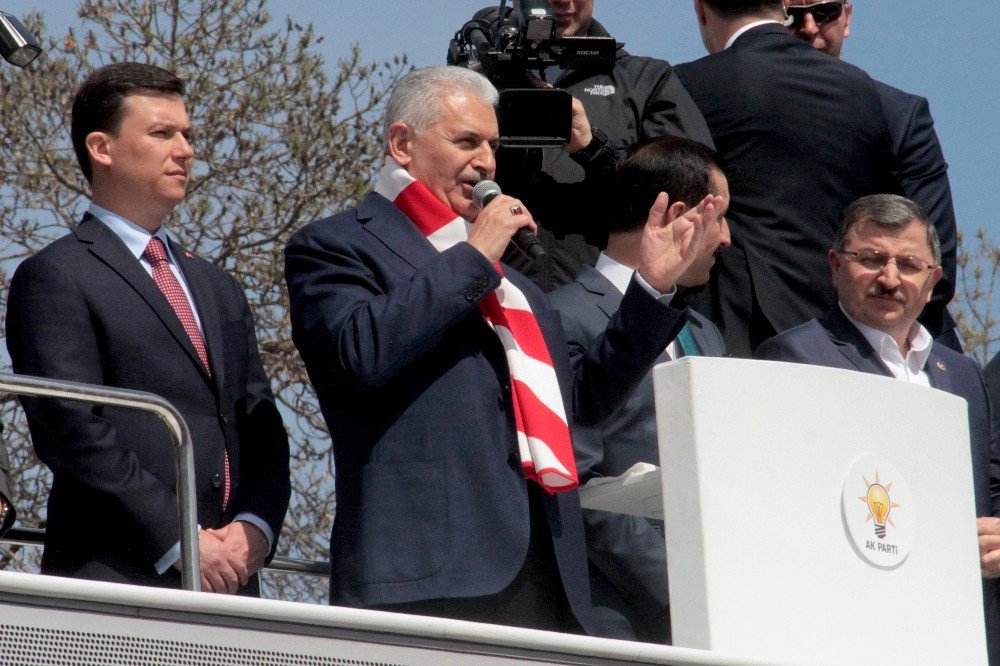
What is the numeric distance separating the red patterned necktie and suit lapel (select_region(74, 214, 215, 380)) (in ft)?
0.10

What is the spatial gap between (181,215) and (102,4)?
4.39 feet

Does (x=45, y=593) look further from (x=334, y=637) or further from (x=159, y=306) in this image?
(x=159, y=306)

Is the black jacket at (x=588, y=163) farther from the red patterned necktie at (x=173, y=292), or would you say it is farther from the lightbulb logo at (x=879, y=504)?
the lightbulb logo at (x=879, y=504)

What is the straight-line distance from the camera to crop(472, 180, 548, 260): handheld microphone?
12.7 feet

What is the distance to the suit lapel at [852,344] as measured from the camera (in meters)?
4.67

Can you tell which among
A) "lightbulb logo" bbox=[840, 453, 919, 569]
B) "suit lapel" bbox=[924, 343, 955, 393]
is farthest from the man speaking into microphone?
"suit lapel" bbox=[924, 343, 955, 393]

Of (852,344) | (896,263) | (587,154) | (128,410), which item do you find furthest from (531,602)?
(587,154)

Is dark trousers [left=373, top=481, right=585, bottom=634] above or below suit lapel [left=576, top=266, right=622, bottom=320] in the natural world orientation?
below

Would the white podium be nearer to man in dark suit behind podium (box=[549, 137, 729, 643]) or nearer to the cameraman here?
man in dark suit behind podium (box=[549, 137, 729, 643])

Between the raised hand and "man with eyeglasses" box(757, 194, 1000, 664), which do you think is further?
"man with eyeglasses" box(757, 194, 1000, 664)

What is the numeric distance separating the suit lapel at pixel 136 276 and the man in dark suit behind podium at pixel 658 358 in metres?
0.97

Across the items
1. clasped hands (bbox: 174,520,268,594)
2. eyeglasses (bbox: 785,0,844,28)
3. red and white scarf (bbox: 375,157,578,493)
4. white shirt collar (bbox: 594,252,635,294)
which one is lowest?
clasped hands (bbox: 174,520,268,594)

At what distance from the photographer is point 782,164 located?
5.31 meters

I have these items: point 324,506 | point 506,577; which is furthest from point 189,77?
point 506,577
